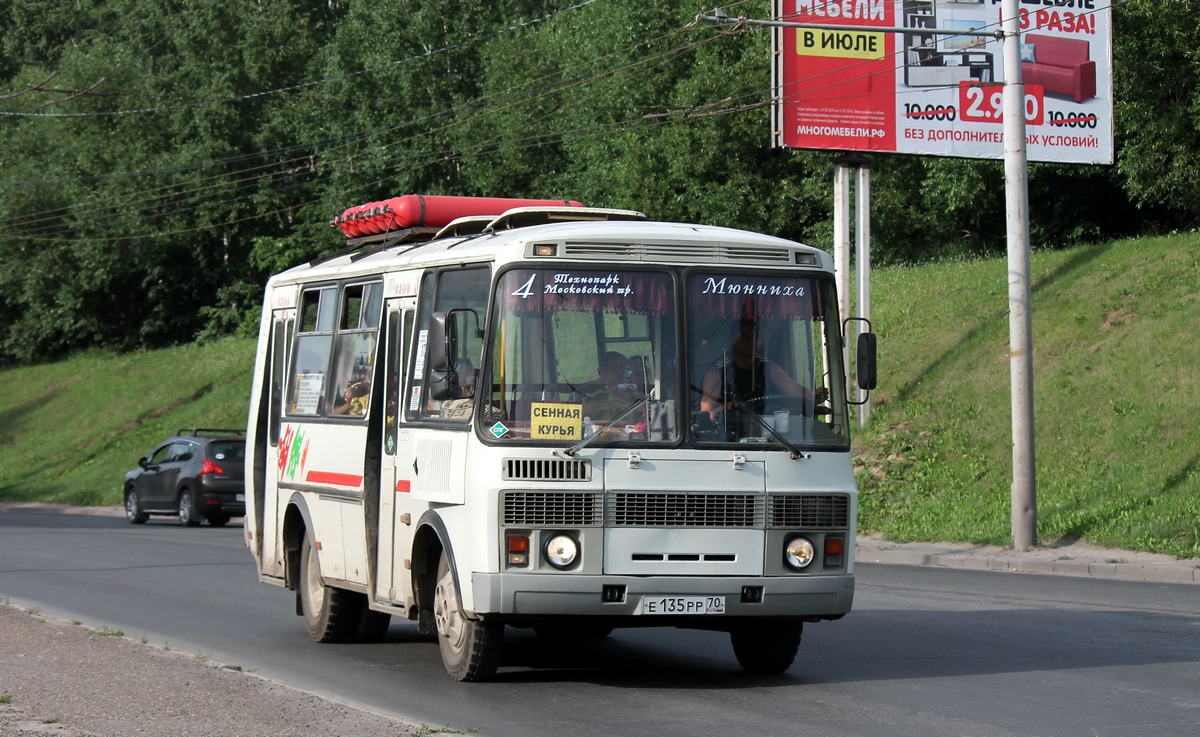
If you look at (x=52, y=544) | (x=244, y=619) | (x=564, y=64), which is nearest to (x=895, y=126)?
(x=52, y=544)

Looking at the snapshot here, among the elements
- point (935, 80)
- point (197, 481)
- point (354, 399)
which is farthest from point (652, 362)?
point (197, 481)

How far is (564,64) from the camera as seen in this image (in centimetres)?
5419

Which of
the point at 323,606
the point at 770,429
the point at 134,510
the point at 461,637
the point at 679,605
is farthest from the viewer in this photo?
the point at 134,510

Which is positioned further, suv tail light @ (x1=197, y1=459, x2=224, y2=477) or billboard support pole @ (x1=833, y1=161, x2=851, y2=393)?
suv tail light @ (x1=197, y1=459, x2=224, y2=477)

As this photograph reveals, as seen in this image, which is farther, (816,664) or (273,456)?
(273,456)

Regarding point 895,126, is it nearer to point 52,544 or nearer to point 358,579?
point 52,544

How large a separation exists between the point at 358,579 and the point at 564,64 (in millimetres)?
44470

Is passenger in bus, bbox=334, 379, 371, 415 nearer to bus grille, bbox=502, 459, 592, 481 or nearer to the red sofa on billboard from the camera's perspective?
bus grille, bbox=502, 459, 592, 481

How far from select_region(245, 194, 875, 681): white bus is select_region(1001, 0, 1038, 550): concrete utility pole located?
10205mm

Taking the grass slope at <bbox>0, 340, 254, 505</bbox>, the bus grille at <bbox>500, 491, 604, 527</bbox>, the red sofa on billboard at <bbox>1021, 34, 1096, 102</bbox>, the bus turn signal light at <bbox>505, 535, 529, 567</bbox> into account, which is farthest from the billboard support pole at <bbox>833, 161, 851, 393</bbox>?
the grass slope at <bbox>0, 340, 254, 505</bbox>

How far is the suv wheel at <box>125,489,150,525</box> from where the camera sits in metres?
31.9

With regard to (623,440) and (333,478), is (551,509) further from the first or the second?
(333,478)

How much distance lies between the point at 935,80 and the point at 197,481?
1487cm

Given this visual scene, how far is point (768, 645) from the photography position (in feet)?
33.6
